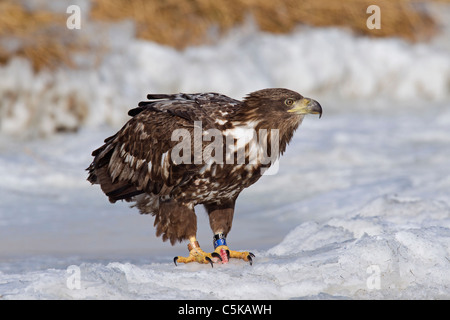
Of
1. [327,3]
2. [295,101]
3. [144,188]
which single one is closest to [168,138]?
[144,188]

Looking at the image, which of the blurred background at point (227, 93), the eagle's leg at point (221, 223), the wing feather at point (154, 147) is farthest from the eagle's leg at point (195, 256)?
the blurred background at point (227, 93)

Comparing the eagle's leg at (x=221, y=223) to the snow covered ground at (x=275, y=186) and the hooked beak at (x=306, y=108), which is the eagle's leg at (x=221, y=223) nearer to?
the snow covered ground at (x=275, y=186)

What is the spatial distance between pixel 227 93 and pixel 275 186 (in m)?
4.47

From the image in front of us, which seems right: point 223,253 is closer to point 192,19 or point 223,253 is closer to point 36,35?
point 36,35

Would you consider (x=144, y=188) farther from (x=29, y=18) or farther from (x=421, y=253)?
(x=29, y=18)

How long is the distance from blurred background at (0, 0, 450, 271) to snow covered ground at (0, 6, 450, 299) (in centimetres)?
3

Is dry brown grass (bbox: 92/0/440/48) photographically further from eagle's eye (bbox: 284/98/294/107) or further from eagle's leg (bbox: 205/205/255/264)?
eagle's eye (bbox: 284/98/294/107)

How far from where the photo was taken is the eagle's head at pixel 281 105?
5816mm

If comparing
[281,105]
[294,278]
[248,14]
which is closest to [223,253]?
[294,278]

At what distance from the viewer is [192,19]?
15.1 m

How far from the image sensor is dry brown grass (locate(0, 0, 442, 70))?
13477 mm

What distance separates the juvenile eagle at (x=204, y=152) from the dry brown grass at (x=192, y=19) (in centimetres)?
745

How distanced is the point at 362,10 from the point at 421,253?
1127cm
